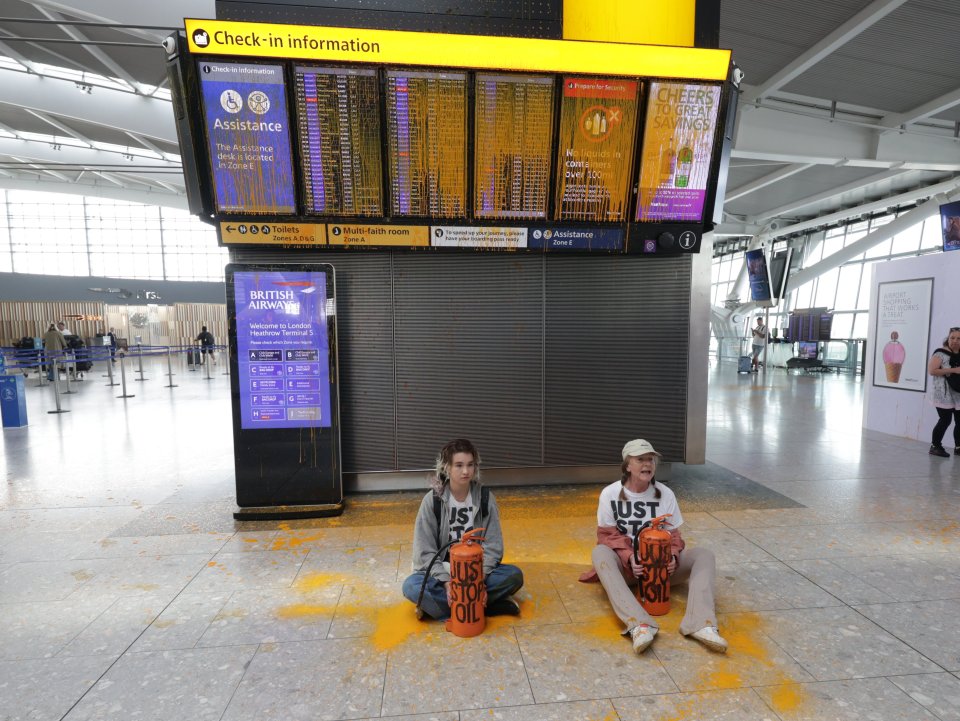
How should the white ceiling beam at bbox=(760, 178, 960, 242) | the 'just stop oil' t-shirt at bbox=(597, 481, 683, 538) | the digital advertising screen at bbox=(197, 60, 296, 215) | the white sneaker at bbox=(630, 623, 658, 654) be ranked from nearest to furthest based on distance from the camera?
the white sneaker at bbox=(630, 623, 658, 654), the 'just stop oil' t-shirt at bbox=(597, 481, 683, 538), the digital advertising screen at bbox=(197, 60, 296, 215), the white ceiling beam at bbox=(760, 178, 960, 242)

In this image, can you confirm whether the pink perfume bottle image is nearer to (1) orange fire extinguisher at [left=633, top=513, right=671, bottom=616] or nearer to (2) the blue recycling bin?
(1) orange fire extinguisher at [left=633, top=513, right=671, bottom=616]

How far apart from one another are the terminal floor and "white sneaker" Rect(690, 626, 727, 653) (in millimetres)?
59

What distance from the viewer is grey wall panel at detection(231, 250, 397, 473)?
584 cm

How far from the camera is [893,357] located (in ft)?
30.2

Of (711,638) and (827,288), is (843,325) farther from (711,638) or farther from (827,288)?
(711,638)

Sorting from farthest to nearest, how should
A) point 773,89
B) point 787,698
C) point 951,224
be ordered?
point 951,224, point 773,89, point 787,698

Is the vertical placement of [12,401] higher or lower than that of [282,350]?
lower

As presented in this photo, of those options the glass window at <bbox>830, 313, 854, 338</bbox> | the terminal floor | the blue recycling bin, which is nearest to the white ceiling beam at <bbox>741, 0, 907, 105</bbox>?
the terminal floor

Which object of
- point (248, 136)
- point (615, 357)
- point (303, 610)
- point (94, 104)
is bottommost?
point (303, 610)

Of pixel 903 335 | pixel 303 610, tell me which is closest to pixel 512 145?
pixel 303 610

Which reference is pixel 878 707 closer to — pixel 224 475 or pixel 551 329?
pixel 551 329

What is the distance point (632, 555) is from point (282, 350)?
383 centimetres

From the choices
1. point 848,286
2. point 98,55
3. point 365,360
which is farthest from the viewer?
point 848,286

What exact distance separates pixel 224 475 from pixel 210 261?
40.9 m
